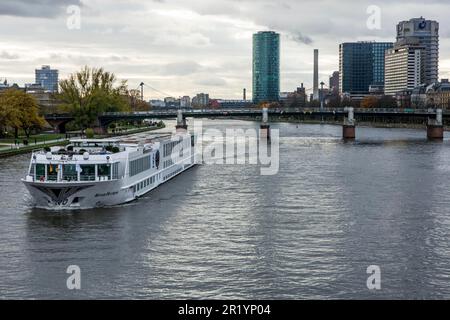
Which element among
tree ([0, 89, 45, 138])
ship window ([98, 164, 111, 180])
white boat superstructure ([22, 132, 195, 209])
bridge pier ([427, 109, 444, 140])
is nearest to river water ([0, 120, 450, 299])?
white boat superstructure ([22, 132, 195, 209])

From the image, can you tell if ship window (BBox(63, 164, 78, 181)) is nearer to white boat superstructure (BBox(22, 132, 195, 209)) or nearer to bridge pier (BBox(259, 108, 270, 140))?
white boat superstructure (BBox(22, 132, 195, 209))

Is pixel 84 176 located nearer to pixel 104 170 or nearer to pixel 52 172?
pixel 104 170

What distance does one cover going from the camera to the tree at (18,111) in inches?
3755

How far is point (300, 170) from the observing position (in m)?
66.8

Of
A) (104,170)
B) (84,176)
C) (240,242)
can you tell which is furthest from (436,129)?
(240,242)

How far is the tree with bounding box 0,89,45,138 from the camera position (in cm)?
9538

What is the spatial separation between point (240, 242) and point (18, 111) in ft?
230

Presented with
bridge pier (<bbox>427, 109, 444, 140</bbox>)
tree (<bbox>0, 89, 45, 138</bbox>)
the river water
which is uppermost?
tree (<bbox>0, 89, 45, 138</bbox>)

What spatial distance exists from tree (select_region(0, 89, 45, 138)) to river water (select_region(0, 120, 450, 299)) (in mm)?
41167

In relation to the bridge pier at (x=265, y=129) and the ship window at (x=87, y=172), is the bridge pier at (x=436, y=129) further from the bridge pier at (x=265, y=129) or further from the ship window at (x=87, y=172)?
the ship window at (x=87, y=172)

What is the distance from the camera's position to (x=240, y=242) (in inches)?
1344
